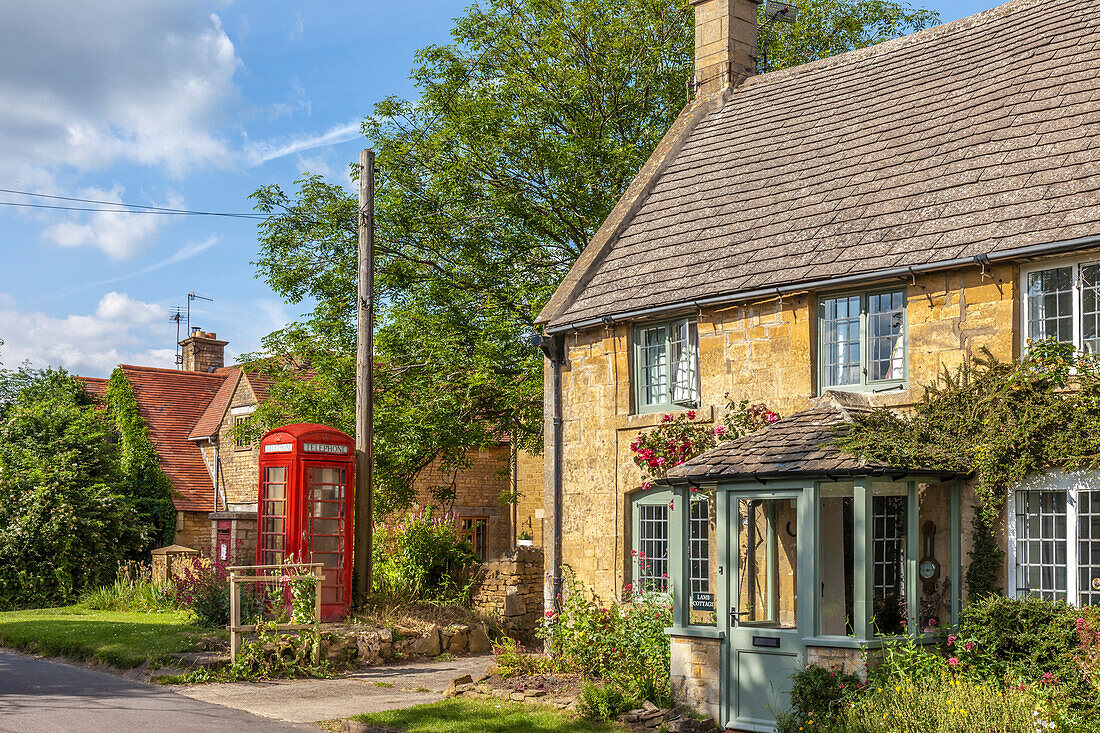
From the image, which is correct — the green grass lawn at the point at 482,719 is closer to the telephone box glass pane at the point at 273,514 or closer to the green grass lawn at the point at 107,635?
the green grass lawn at the point at 107,635

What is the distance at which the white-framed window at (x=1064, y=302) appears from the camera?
1143cm

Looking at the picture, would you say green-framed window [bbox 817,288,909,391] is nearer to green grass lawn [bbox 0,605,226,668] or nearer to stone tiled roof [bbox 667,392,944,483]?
stone tiled roof [bbox 667,392,944,483]

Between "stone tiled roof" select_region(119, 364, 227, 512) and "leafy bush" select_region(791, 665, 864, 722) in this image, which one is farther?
"stone tiled roof" select_region(119, 364, 227, 512)

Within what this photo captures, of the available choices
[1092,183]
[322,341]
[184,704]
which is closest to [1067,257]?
[1092,183]

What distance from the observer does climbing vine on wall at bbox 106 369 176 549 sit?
95.4 ft

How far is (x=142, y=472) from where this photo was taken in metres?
29.8

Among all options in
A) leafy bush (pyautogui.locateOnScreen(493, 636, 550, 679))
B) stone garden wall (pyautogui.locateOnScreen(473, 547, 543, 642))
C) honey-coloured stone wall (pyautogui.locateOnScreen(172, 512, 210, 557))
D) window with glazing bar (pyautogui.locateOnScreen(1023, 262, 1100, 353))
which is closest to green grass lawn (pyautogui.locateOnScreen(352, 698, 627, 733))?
leafy bush (pyautogui.locateOnScreen(493, 636, 550, 679))

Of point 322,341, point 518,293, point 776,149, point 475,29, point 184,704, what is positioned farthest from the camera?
point 475,29

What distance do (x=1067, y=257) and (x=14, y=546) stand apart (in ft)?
71.0

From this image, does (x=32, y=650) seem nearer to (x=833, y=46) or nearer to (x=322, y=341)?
(x=322, y=341)

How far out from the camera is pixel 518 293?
21281mm

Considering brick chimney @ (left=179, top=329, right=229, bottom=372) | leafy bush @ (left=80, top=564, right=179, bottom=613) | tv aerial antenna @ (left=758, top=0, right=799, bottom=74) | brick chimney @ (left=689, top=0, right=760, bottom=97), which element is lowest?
leafy bush @ (left=80, top=564, right=179, bottom=613)

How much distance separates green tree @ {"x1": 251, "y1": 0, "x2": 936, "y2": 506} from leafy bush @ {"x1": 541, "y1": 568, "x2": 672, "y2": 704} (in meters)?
6.48

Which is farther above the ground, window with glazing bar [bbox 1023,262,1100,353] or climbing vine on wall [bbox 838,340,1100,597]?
window with glazing bar [bbox 1023,262,1100,353]
